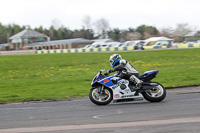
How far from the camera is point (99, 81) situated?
9.45m

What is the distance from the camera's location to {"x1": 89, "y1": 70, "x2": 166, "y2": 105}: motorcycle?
9.31m

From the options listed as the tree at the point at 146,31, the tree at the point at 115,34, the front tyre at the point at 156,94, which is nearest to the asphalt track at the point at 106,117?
the front tyre at the point at 156,94

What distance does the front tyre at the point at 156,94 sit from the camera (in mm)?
9273

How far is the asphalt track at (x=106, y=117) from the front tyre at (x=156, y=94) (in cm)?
20

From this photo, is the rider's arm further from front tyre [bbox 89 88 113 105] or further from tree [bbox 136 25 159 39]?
tree [bbox 136 25 159 39]

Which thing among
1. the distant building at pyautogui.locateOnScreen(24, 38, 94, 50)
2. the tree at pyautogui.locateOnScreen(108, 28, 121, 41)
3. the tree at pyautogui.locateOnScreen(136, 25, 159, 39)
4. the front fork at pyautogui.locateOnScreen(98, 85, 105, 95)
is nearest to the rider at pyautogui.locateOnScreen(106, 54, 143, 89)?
the front fork at pyautogui.locateOnScreen(98, 85, 105, 95)

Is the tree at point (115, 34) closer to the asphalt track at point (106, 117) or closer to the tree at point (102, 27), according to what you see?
the tree at point (102, 27)

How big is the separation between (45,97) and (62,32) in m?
141

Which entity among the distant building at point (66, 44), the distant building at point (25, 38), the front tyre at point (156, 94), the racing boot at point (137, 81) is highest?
the distant building at point (25, 38)

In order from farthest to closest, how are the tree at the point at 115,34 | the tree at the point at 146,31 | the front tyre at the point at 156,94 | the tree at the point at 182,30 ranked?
1. the tree at the point at 115,34
2. the tree at the point at 146,31
3. the tree at the point at 182,30
4. the front tyre at the point at 156,94

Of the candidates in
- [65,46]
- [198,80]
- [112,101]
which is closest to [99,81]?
[112,101]

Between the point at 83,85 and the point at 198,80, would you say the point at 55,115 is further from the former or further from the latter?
the point at 198,80

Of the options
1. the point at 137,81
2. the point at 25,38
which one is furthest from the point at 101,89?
the point at 25,38

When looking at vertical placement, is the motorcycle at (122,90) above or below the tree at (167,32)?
below
